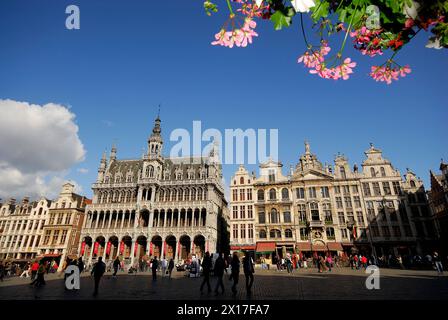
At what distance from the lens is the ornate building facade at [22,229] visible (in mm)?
49062

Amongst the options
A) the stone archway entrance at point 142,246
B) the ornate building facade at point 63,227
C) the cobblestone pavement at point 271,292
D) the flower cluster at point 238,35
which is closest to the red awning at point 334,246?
the cobblestone pavement at point 271,292

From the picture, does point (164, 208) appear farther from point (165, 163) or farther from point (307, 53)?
point (307, 53)

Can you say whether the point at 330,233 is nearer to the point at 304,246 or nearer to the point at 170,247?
the point at 304,246

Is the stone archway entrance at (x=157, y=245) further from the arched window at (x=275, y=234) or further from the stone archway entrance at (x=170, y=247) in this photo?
the arched window at (x=275, y=234)

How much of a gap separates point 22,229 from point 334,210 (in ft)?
202

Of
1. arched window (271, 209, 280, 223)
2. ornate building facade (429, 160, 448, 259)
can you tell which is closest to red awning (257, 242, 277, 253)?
arched window (271, 209, 280, 223)

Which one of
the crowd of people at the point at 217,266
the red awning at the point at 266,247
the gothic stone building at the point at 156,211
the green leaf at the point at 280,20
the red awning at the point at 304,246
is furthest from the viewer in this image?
the gothic stone building at the point at 156,211

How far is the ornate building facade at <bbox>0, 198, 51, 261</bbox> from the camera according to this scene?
161 feet

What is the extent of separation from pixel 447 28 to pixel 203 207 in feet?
135

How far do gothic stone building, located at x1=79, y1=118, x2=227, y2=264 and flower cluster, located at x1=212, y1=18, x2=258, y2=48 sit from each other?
39027 millimetres

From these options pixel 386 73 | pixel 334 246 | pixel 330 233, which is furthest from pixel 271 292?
pixel 330 233

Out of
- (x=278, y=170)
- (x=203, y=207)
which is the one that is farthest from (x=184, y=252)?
(x=278, y=170)

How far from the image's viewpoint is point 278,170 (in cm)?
4262

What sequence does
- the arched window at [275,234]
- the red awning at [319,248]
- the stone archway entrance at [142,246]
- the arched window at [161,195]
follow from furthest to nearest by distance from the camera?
1. the arched window at [161,195]
2. the stone archway entrance at [142,246]
3. the arched window at [275,234]
4. the red awning at [319,248]
